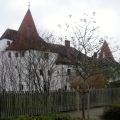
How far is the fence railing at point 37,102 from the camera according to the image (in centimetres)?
1246

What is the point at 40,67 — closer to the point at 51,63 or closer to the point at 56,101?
the point at 51,63

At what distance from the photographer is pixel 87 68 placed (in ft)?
37.0

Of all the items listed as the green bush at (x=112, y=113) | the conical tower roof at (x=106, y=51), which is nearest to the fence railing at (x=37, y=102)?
the green bush at (x=112, y=113)

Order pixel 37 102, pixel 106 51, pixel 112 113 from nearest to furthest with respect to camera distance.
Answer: pixel 112 113 < pixel 106 51 < pixel 37 102

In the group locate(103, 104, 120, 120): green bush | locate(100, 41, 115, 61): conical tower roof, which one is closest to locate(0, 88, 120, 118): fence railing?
locate(103, 104, 120, 120): green bush

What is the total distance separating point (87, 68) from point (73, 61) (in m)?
1.04

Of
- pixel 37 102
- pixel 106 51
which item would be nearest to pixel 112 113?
pixel 106 51

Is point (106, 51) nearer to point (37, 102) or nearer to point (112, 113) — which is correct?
point (112, 113)

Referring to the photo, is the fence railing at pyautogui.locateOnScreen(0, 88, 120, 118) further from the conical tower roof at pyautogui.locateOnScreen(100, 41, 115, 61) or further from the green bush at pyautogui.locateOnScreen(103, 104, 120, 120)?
the conical tower roof at pyautogui.locateOnScreen(100, 41, 115, 61)

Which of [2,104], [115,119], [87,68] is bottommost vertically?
[115,119]

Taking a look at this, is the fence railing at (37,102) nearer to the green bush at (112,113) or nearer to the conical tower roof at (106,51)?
the green bush at (112,113)

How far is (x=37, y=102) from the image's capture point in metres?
14.1

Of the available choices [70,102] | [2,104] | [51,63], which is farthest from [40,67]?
[2,104]

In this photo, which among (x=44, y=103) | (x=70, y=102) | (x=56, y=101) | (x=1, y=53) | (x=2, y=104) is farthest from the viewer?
(x=1, y=53)
